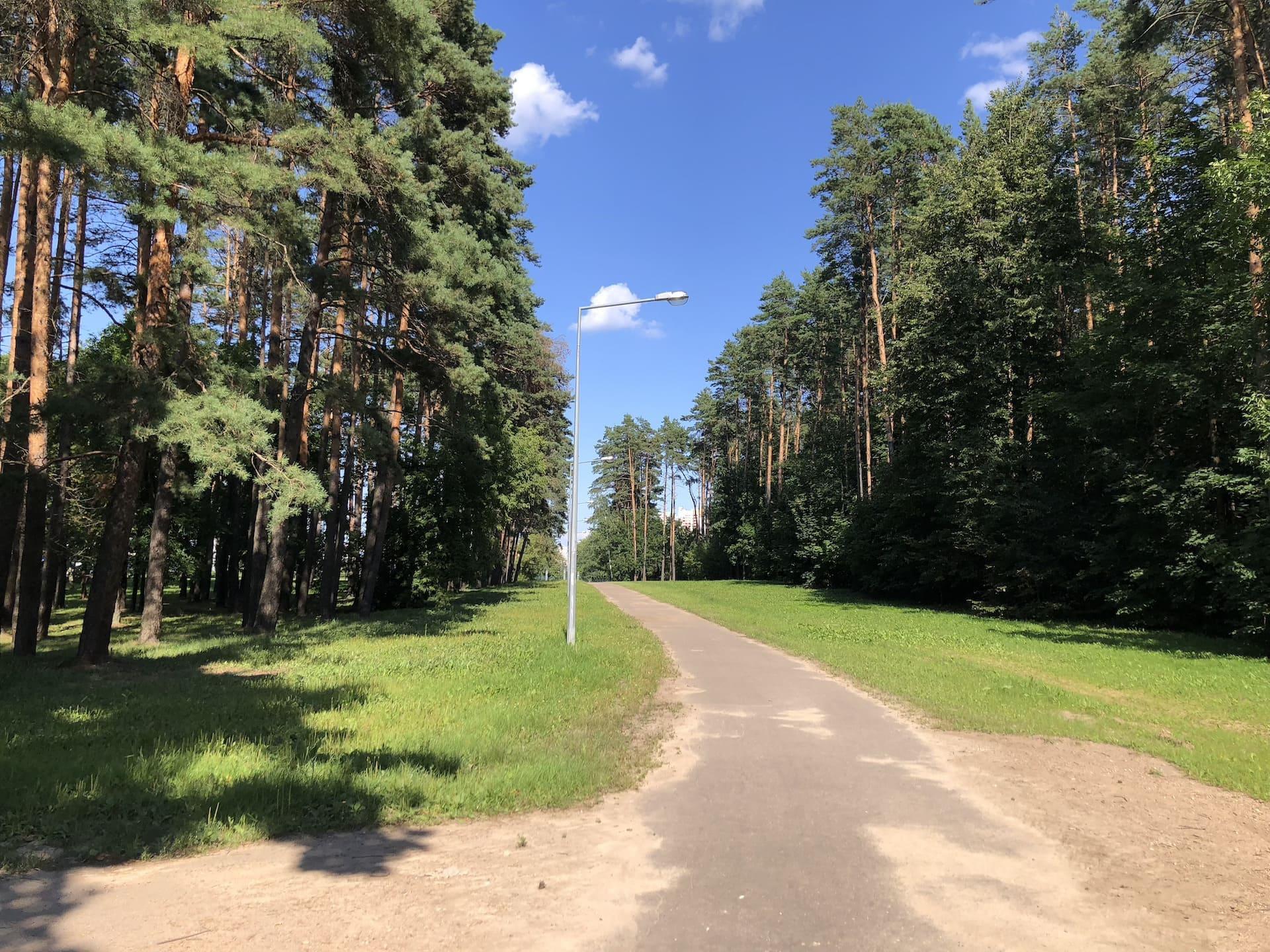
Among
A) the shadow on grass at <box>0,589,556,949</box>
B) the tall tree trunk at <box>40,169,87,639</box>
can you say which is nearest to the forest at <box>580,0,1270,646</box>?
the shadow on grass at <box>0,589,556,949</box>

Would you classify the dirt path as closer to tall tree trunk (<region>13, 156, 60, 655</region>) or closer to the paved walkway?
the paved walkway

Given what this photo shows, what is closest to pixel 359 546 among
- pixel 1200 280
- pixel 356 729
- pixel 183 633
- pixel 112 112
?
pixel 183 633

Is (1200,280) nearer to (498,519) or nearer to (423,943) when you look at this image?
(423,943)

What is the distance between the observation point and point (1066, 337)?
88.1ft

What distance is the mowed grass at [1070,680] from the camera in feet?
25.0

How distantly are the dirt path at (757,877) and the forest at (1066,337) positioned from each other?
12135 mm

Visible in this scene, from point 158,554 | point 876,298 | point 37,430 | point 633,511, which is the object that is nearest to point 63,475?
point 158,554

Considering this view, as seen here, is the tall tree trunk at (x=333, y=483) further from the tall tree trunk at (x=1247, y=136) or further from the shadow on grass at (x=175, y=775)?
the tall tree trunk at (x=1247, y=136)

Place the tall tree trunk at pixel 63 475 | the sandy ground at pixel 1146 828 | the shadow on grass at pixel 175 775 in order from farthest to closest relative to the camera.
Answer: the tall tree trunk at pixel 63 475 < the shadow on grass at pixel 175 775 < the sandy ground at pixel 1146 828

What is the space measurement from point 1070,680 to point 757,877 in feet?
32.7

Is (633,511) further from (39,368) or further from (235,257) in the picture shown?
(39,368)

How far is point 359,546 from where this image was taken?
2711 centimetres

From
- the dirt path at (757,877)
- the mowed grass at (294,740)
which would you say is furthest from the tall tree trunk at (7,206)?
the dirt path at (757,877)

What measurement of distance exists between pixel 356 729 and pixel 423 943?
172 inches
